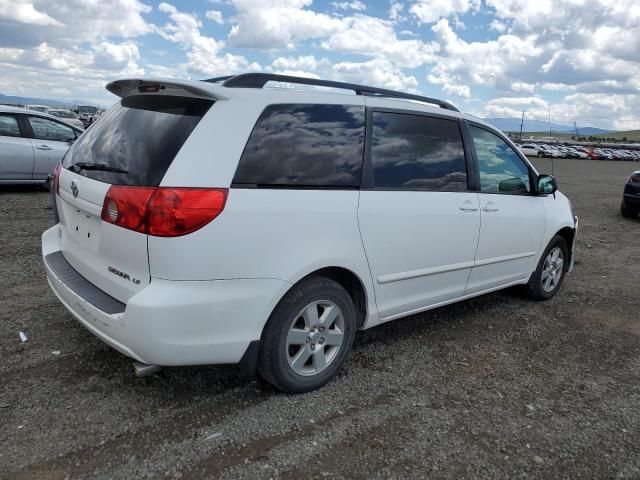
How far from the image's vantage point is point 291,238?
2.89m

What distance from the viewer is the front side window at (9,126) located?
9672 millimetres

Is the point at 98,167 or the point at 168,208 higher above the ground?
the point at 98,167

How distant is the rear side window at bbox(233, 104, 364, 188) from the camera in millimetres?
2857

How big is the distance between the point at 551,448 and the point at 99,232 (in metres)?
2.67

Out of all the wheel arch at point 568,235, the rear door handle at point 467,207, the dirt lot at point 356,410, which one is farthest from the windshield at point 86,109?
the rear door handle at point 467,207

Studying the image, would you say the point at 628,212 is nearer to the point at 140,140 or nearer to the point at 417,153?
the point at 417,153

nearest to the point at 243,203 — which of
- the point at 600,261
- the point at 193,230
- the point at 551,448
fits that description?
the point at 193,230

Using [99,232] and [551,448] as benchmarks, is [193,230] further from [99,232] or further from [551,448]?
[551,448]

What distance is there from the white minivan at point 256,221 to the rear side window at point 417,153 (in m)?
0.01

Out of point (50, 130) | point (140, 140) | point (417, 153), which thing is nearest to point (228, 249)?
point (140, 140)

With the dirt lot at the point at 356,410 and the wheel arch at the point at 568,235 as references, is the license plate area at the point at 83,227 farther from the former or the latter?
the wheel arch at the point at 568,235

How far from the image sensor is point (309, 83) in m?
3.35

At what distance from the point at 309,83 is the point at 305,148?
53 centimetres

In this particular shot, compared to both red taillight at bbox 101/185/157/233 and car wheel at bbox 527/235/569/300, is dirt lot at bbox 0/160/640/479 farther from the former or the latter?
red taillight at bbox 101/185/157/233
